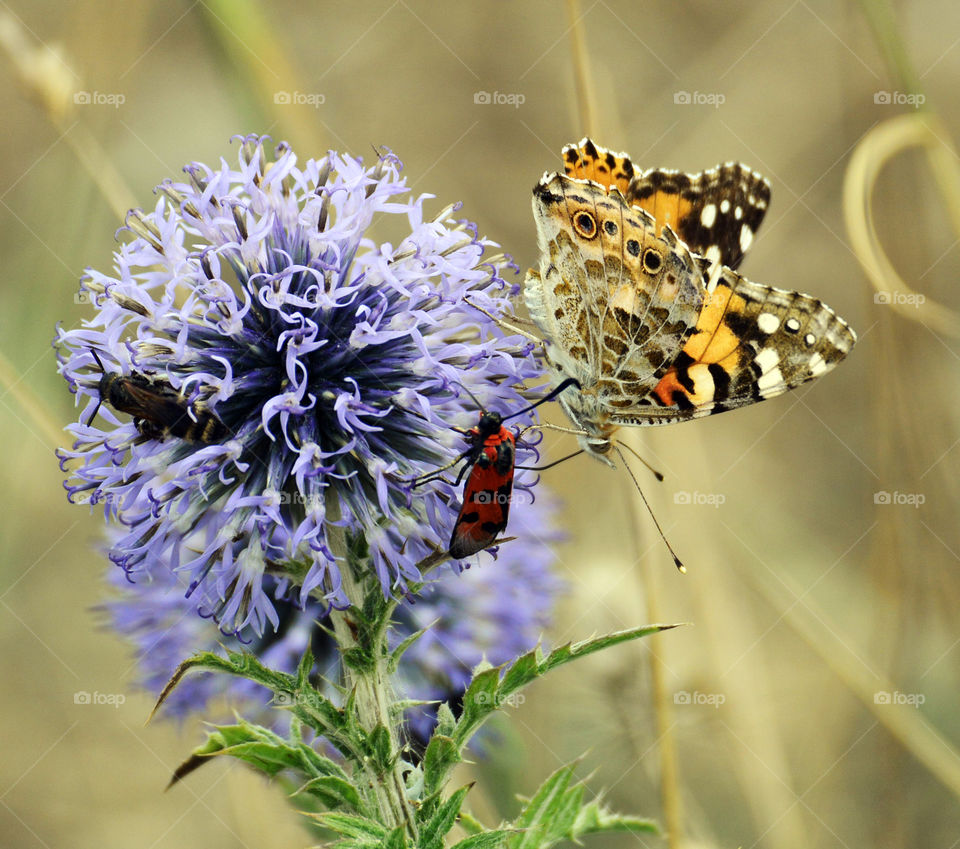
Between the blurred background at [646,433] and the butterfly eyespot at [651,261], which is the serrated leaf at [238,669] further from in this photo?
the blurred background at [646,433]

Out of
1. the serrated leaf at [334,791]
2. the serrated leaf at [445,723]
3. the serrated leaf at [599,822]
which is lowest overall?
the serrated leaf at [599,822]

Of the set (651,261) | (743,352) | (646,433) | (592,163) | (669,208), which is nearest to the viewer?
(651,261)

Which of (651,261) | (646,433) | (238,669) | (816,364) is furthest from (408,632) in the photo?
(646,433)

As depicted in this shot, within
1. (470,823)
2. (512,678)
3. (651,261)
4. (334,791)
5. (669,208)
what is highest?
(669,208)

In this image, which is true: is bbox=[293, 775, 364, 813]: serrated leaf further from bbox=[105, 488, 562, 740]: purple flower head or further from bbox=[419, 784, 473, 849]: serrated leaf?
bbox=[105, 488, 562, 740]: purple flower head

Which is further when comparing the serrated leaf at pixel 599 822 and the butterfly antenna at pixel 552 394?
the butterfly antenna at pixel 552 394

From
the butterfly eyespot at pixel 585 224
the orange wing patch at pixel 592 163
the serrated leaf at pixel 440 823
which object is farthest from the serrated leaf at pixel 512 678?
the orange wing patch at pixel 592 163

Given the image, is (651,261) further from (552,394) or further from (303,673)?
(303,673)
